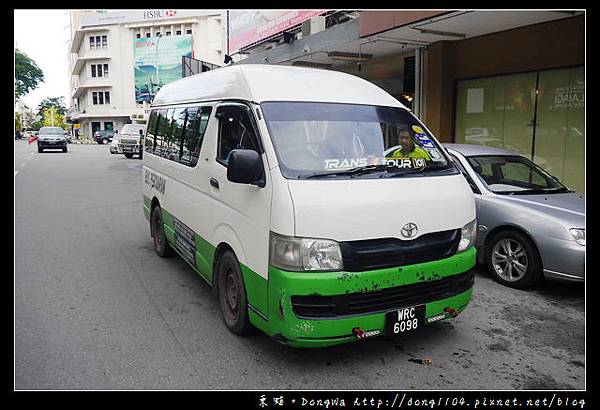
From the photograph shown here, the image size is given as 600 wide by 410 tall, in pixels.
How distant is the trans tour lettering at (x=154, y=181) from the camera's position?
6.62 metres

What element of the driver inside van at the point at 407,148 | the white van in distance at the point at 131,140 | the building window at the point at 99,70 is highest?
the building window at the point at 99,70

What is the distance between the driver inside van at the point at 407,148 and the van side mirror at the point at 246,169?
45.6 inches

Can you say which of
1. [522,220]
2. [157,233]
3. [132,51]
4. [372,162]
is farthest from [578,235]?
[132,51]

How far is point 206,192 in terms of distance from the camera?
496 centimetres

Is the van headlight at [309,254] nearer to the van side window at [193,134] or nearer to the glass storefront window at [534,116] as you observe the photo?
the van side window at [193,134]

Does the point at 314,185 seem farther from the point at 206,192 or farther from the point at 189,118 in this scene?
the point at 189,118

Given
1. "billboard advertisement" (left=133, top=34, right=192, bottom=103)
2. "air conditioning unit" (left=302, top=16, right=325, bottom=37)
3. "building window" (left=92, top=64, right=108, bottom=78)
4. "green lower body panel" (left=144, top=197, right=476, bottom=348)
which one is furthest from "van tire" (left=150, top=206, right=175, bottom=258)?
"building window" (left=92, top=64, right=108, bottom=78)

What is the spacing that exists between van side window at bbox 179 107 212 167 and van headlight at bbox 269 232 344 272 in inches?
80.9

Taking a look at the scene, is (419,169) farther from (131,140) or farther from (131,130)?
(131,130)

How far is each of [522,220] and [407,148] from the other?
2.10 m

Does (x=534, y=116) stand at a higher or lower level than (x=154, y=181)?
higher

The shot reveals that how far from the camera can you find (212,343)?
4.32 metres

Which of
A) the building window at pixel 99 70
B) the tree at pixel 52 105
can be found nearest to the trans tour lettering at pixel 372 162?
the building window at pixel 99 70

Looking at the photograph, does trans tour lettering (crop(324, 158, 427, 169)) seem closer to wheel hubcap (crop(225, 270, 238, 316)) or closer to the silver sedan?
wheel hubcap (crop(225, 270, 238, 316))
